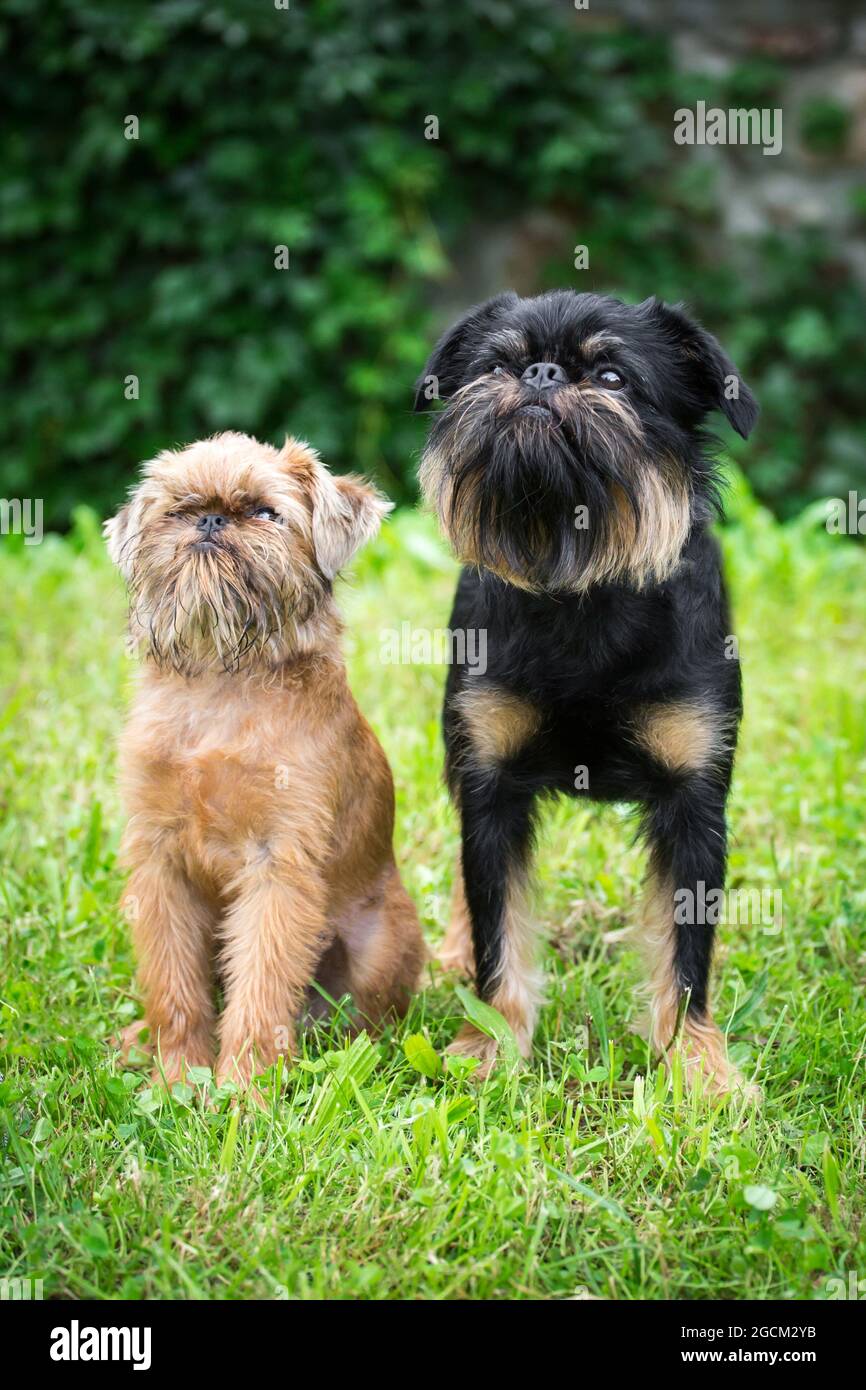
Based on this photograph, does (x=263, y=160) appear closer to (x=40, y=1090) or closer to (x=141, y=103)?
(x=141, y=103)

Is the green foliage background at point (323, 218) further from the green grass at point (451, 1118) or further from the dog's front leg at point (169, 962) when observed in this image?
the dog's front leg at point (169, 962)

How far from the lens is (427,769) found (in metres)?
4.64

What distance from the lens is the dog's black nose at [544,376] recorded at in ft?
9.47

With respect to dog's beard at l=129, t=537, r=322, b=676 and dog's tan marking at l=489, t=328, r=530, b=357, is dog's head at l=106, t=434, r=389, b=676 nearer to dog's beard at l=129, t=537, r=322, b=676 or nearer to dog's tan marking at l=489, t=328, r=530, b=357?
dog's beard at l=129, t=537, r=322, b=676

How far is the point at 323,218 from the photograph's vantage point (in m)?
7.82

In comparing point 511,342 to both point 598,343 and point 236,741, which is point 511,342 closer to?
point 598,343

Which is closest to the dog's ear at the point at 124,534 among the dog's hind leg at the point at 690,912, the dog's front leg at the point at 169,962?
the dog's front leg at the point at 169,962

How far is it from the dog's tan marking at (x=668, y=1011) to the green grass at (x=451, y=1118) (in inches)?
2.8

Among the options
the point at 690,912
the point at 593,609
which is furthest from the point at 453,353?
the point at 690,912

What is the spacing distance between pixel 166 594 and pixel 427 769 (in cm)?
184

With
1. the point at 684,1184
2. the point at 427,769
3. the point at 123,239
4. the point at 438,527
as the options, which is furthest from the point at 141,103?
the point at 684,1184

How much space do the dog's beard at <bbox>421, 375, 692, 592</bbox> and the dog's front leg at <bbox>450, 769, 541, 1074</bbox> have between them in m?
0.54

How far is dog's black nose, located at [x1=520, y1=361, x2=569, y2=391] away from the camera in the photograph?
114 inches

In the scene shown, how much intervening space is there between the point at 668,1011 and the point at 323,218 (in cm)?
603
